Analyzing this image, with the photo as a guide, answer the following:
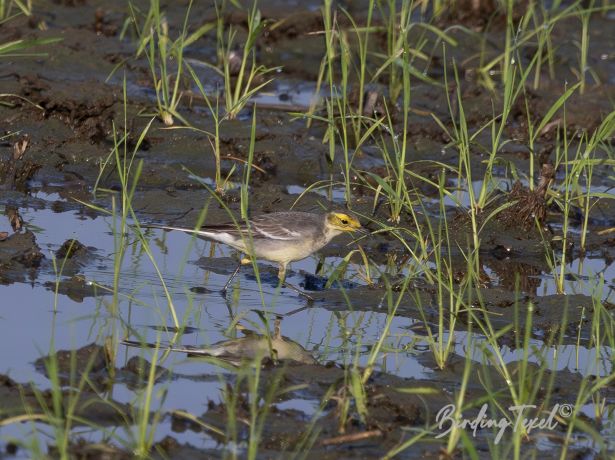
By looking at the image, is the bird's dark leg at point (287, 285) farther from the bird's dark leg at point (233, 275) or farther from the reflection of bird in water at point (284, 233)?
the bird's dark leg at point (233, 275)

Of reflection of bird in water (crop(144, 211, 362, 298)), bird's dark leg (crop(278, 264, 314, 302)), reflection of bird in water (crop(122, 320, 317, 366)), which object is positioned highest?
reflection of bird in water (crop(144, 211, 362, 298))

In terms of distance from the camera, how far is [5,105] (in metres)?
13.5

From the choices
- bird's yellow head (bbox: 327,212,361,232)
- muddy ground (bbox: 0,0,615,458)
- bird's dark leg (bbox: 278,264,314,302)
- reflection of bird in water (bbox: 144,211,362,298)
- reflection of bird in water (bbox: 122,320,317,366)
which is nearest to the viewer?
muddy ground (bbox: 0,0,615,458)

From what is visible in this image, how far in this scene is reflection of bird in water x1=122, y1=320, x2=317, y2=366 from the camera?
26.7ft

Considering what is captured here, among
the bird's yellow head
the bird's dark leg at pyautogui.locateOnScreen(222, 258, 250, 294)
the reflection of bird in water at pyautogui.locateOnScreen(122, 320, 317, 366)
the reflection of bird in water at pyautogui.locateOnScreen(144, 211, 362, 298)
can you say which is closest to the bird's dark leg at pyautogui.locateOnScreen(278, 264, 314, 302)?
the reflection of bird in water at pyautogui.locateOnScreen(144, 211, 362, 298)

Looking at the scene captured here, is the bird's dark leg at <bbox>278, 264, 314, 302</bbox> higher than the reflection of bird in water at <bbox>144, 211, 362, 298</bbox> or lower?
lower

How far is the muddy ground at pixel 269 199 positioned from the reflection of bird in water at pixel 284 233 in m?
0.28

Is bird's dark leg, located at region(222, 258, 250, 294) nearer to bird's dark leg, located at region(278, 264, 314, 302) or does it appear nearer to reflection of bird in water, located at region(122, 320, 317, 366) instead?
bird's dark leg, located at region(278, 264, 314, 302)

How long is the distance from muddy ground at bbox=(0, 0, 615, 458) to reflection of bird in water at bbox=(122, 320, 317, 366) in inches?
2.9

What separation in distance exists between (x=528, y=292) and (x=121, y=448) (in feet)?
15.8

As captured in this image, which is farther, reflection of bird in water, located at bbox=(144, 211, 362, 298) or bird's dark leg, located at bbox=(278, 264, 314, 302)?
reflection of bird in water, located at bbox=(144, 211, 362, 298)

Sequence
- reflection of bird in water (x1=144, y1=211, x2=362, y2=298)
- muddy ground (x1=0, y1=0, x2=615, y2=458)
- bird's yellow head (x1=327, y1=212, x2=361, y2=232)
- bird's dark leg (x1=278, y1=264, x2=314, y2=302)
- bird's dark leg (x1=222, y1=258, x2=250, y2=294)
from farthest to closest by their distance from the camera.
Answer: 1. bird's yellow head (x1=327, y1=212, x2=361, y2=232)
2. reflection of bird in water (x1=144, y1=211, x2=362, y2=298)
3. bird's dark leg (x1=222, y1=258, x2=250, y2=294)
4. bird's dark leg (x1=278, y1=264, x2=314, y2=302)
5. muddy ground (x1=0, y1=0, x2=615, y2=458)

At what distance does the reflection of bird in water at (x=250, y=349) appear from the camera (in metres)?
8.12

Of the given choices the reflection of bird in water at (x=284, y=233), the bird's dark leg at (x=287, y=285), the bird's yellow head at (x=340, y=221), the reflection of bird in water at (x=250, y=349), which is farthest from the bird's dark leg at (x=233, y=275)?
the reflection of bird in water at (x=250, y=349)
